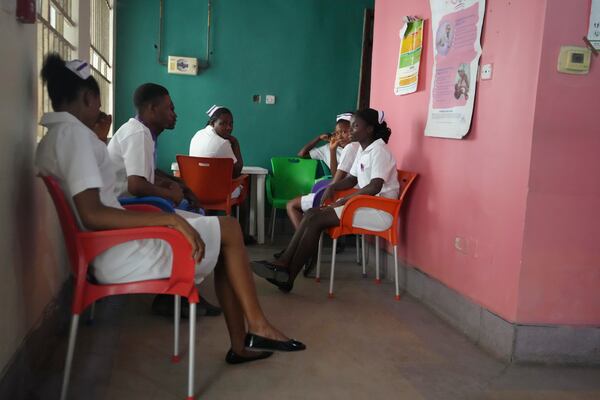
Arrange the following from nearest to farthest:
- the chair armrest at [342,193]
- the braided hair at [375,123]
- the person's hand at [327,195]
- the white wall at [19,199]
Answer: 1. the white wall at [19,199]
2. the braided hair at [375,123]
3. the person's hand at [327,195]
4. the chair armrest at [342,193]

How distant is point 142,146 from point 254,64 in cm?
330

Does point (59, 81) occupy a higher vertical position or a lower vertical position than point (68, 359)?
higher

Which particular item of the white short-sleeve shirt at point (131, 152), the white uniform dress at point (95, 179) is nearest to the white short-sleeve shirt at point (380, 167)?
the white short-sleeve shirt at point (131, 152)

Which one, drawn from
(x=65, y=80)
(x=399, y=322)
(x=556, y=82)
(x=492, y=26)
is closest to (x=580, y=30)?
(x=556, y=82)

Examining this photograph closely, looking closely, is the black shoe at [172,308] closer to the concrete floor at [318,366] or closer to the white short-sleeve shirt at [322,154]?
the concrete floor at [318,366]

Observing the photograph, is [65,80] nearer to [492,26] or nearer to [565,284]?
[492,26]

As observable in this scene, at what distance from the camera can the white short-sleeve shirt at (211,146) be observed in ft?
14.6

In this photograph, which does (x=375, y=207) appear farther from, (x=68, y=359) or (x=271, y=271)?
(x=68, y=359)

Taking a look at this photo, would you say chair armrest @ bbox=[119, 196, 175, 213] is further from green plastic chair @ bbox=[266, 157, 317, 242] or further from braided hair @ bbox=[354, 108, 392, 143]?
green plastic chair @ bbox=[266, 157, 317, 242]

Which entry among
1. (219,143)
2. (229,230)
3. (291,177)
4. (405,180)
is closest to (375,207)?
(405,180)

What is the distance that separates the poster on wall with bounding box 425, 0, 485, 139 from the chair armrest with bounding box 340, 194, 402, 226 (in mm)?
487

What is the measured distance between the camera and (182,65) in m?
5.32

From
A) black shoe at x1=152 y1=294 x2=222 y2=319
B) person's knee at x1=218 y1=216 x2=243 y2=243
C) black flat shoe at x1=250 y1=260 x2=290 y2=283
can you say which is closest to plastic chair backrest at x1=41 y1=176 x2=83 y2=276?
person's knee at x1=218 y1=216 x2=243 y2=243

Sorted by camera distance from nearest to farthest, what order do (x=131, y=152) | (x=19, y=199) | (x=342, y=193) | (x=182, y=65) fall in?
(x=19, y=199), (x=131, y=152), (x=342, y=193), (x=182, y=65)
